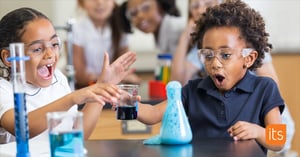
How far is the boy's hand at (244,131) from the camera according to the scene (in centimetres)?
162

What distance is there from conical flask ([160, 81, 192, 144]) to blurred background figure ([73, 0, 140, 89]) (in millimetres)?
1596

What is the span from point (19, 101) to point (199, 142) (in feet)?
1.71

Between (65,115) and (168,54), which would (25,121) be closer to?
(65,115)

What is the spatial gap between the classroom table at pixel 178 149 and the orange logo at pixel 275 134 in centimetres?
13

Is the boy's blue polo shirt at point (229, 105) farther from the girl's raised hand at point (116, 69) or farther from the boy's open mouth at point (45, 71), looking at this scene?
the boy's open mouth at point (45, 71)

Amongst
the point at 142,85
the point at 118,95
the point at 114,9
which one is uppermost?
the point at 114,9

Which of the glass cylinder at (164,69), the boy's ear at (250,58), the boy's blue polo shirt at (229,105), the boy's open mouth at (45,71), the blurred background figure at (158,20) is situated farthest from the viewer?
the blurred background figure at (158,20)

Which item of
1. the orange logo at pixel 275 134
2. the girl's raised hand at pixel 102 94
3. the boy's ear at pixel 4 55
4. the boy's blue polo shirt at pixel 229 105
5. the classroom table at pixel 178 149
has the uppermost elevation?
the boy's ear at pixel 4 55

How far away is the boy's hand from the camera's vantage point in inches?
63.8

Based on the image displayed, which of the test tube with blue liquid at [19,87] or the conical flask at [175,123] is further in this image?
the conical flask at [175,123]

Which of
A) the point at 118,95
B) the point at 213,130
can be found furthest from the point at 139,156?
the point at 213,130

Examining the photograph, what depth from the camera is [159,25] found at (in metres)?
3.12

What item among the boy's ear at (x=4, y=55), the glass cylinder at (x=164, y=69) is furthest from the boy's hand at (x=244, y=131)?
the glass cylinder at (x=164, y=69)

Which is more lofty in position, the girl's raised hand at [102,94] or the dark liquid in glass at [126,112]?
the girl's raised hand at [102,94]
